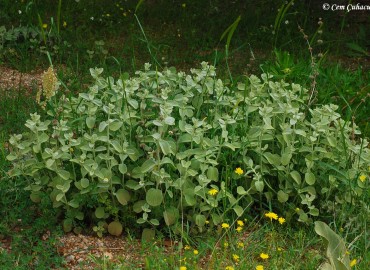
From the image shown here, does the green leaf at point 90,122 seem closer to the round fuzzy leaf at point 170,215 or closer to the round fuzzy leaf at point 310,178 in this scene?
the round fuzzy leaf at point 170,215

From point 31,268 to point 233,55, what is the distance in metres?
3.59

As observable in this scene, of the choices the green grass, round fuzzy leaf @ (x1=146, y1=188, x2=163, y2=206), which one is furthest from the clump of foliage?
the green grass

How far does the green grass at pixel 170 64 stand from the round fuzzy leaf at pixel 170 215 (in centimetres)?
14

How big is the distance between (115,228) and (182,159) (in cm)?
51

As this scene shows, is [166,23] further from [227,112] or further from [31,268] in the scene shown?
[31,268]

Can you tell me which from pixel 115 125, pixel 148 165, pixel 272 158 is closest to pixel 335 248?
pixel 272 158

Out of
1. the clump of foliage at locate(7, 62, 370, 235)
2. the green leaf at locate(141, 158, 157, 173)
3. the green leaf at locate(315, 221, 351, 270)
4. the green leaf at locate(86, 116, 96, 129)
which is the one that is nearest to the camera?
the green leaf at locate(315, 221, 351, 270)

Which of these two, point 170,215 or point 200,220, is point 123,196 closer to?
point 170,215

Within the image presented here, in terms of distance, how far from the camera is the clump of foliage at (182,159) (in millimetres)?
3893

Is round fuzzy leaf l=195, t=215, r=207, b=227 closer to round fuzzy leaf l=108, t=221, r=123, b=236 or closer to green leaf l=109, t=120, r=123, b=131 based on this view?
round fuzzy leaf l=108, t=221, r=123, b=236

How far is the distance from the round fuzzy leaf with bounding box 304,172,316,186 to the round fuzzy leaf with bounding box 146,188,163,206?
31.7 inches

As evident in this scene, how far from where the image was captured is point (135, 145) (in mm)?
4117

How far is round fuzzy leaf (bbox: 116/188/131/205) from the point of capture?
389 centimetres

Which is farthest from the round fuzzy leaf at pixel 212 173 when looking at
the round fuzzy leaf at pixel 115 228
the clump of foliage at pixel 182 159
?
the round fuzzy leaf at pixel 115 228
